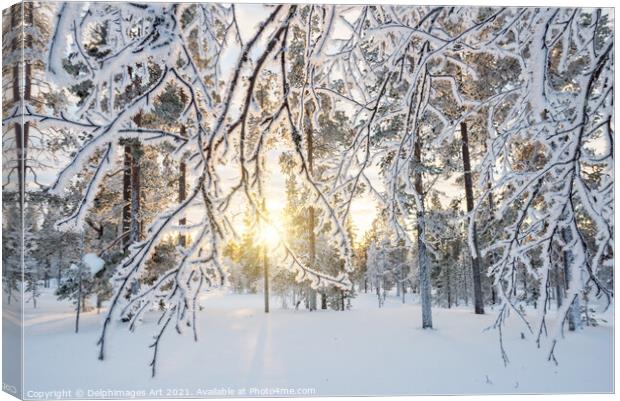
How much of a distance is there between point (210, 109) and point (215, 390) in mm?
3334

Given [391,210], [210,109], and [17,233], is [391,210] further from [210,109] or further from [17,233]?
[17,233]

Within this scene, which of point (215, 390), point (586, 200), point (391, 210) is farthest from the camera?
point (215, 390)

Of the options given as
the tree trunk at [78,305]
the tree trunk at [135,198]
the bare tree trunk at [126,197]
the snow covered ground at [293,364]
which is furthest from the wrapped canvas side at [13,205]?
the bare tree trunk at [126,197]

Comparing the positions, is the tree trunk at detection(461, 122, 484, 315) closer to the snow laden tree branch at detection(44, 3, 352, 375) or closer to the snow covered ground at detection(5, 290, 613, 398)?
the snow covered ground at detection(5, 290, 613, 398)

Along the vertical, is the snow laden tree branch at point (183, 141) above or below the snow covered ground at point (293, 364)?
above

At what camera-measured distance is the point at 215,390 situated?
3973 mm

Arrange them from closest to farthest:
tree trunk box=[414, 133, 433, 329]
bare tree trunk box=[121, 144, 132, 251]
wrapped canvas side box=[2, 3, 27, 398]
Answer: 1. wrapped canvas side box=[2, 3, 27, 398]
2. bare tree trunk box=[121, 144, 132, 251]
3. tree trunk box=[414, 133, 433, 329]

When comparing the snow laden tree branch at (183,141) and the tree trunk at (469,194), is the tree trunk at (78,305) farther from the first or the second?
the tree trunk at (469,194)

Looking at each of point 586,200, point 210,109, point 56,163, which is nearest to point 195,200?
point 210,109

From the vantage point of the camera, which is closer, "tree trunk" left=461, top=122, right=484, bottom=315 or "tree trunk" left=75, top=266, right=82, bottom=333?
"tree trunk" left=75, top=266, right=82, bottom=333

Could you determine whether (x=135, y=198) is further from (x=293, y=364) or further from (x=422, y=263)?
(x=422, y=263)

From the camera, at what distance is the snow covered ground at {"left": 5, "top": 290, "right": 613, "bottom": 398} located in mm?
3842

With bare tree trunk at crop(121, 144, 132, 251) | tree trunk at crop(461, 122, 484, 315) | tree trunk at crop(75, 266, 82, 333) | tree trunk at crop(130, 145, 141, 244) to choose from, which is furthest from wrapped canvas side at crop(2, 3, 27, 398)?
tree trunk at crop(461, 122, 484, 315)

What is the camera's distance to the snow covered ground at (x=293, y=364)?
3842mm
